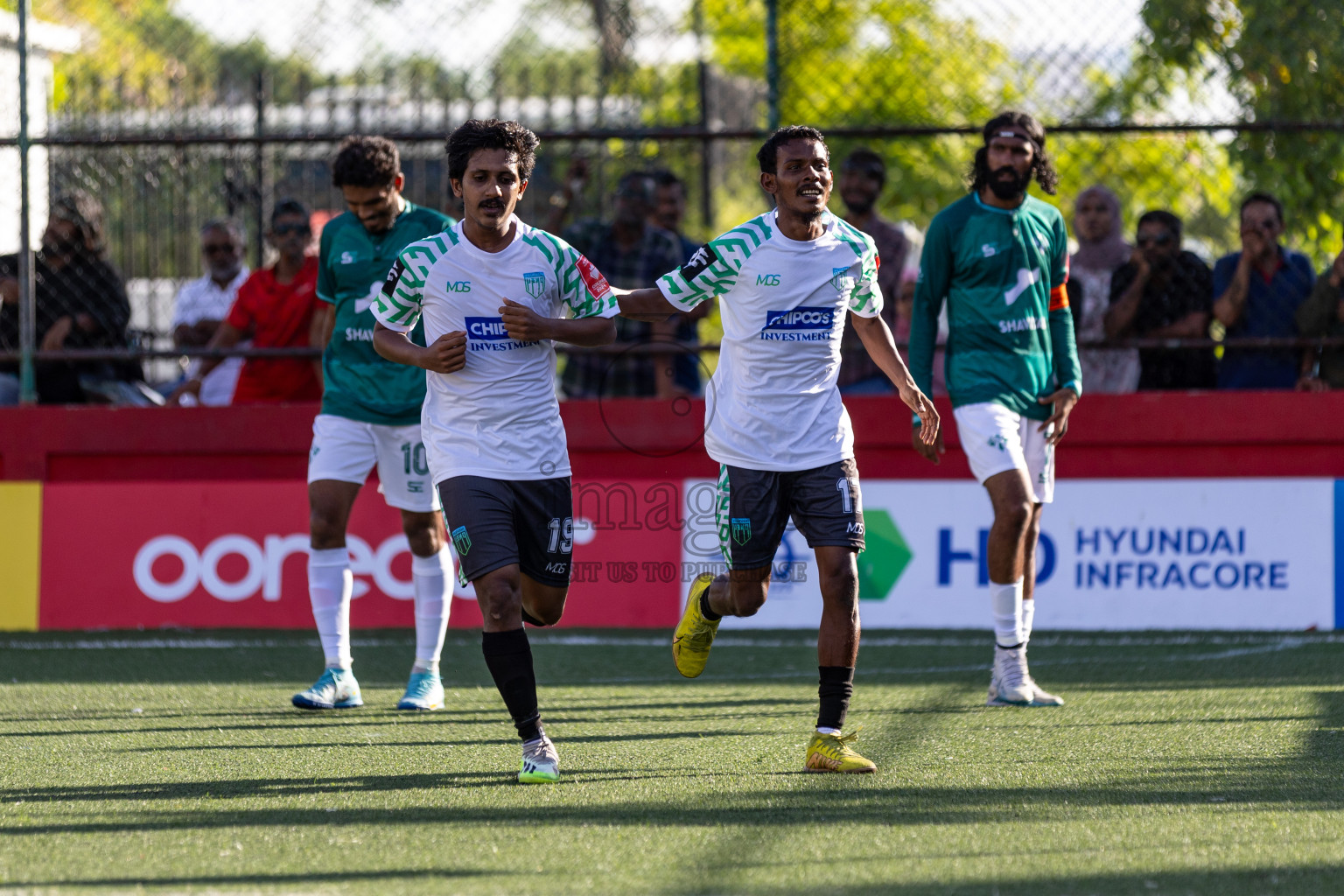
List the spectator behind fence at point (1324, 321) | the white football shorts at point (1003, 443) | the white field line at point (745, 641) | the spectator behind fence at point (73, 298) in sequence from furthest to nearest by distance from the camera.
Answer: the spectator behind fence at point (73, 298) < the spectator behind fence at point (1324, 321) < the white field line at point (745, 641) < the white football shorts at point (1003, 443)

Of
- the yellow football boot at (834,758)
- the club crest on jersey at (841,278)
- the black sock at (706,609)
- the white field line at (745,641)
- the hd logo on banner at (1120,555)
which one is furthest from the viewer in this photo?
the hd logo on banner at (1120,555)

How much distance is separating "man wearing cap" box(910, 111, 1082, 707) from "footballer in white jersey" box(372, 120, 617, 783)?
1925 mm

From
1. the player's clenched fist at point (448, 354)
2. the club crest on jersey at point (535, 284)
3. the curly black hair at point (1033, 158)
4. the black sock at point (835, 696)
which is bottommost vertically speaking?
the black sock at point (835, 696)

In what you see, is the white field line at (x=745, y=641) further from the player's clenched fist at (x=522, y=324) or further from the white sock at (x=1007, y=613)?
the player's clenched fist at (x=522, y=324)

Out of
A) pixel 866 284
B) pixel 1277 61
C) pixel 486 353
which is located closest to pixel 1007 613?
pixel 866 284

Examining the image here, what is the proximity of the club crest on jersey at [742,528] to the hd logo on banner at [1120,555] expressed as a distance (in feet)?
11.3

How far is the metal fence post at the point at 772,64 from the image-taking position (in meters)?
9.19

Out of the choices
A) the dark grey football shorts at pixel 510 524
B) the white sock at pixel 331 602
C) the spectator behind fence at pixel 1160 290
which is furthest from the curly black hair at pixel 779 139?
the spectator behind fence at pixel 1160 290

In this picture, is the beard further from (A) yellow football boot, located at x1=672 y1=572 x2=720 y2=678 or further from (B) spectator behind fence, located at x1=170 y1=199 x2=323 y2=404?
(B) spectator behind fence, located at x1=170 y1=199 x2=323 y2=404

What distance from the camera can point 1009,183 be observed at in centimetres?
648

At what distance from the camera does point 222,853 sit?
3986 millimetres

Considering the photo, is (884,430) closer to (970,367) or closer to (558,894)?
(970,367)

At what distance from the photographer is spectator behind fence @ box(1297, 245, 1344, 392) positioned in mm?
8945

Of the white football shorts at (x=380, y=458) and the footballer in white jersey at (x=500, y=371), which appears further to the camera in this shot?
the white football shorts at (x=380, y=458)
